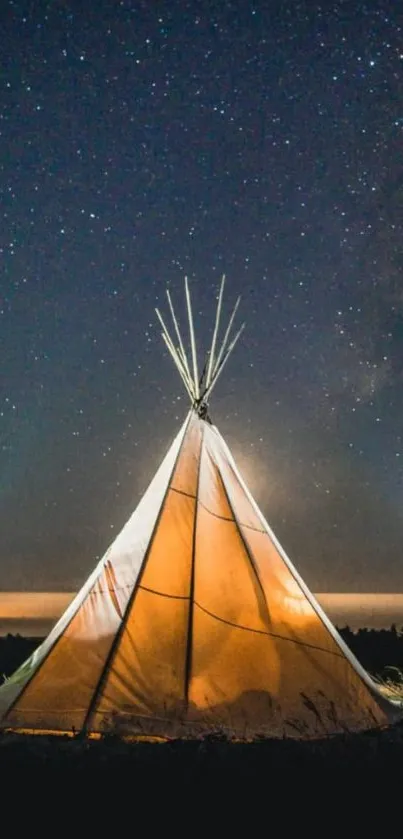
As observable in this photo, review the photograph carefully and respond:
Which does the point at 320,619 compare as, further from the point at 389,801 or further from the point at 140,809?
the point at 140,809

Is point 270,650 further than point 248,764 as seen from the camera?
Yes

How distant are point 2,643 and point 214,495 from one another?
8002 mm

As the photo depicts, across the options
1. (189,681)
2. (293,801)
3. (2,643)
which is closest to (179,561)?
(189,681)

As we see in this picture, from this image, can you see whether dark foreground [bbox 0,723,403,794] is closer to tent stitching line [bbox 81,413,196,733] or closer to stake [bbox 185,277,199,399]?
tent stitching line [bbox 81,413,196,733]

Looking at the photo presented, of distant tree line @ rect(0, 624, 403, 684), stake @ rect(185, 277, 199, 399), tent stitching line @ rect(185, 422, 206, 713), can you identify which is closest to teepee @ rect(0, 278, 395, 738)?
tent stitching line @ rect(185, 422, 206, 713)

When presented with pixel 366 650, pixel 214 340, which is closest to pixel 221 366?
pixel 214 340

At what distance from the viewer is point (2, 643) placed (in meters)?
14.3

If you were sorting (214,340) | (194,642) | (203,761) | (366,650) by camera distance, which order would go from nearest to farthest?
1. (203,761)
2. (194,642)
3. (214,340)
4. (366,650)

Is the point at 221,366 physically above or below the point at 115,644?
above

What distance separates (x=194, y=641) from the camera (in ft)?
23.2

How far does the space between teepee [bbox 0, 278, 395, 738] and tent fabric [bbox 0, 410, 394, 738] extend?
0.01 meters

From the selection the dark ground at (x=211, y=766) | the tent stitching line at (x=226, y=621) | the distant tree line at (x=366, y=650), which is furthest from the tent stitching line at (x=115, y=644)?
the distant tree line at (x=366, y=650)

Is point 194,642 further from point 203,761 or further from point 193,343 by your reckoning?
point 193,343

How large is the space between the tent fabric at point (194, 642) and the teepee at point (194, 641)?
0.01 meters
